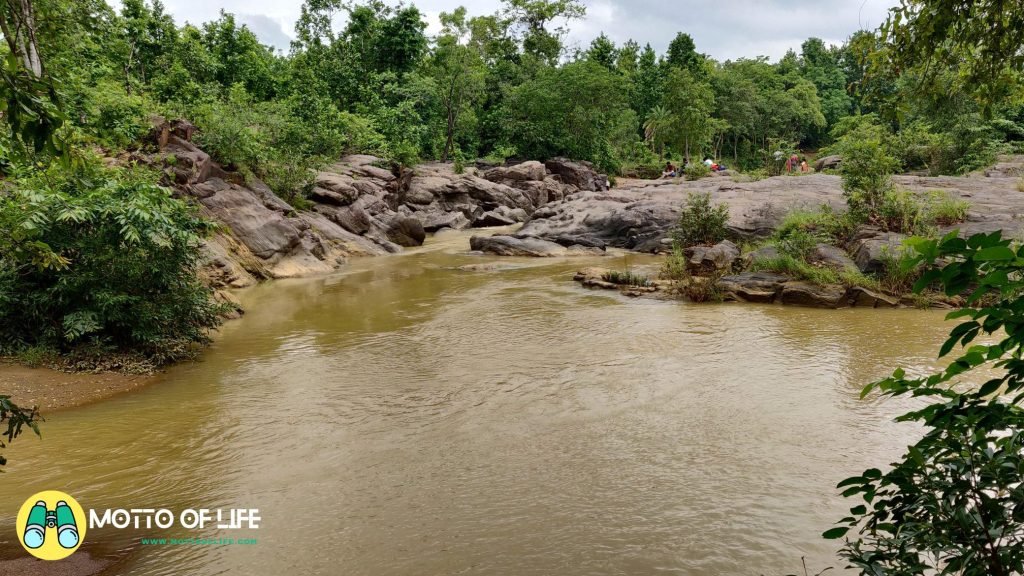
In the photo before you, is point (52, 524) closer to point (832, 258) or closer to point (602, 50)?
point (832, 258)

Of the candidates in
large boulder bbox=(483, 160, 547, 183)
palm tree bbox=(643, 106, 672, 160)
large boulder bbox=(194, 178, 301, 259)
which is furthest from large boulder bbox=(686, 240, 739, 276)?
palm tree bbox=(643, 106, 672, 160)

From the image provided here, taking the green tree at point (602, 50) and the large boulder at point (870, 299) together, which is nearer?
the large boulder at point (870, 299)

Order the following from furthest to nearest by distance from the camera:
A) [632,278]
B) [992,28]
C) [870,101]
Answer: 1. [632,278]
2. [870,101]
3. [992,28]

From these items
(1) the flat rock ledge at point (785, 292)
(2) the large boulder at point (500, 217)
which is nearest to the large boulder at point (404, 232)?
(2) the large boulder at point (500, 217)

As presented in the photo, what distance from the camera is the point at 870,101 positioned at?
4.05m

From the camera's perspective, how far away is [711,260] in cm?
1341

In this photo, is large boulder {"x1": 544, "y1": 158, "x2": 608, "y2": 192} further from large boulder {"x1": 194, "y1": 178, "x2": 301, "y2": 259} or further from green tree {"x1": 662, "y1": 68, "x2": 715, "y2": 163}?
large boulder {"x1": 194, "y1": 178, "x2": 301, "y2": 259}

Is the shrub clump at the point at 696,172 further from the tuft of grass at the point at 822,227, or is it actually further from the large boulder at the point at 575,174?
the tuft of grass at the point at 822,227

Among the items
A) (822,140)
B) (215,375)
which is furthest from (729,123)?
(215,375)

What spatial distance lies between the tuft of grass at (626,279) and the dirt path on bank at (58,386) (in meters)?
9.35

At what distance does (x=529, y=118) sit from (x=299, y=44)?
18.4 meters

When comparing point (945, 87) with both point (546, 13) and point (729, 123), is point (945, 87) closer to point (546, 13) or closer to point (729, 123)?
point (729, 123)

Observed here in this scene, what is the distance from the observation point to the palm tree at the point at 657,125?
151 feet

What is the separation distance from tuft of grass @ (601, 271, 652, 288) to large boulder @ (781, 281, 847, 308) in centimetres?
285
